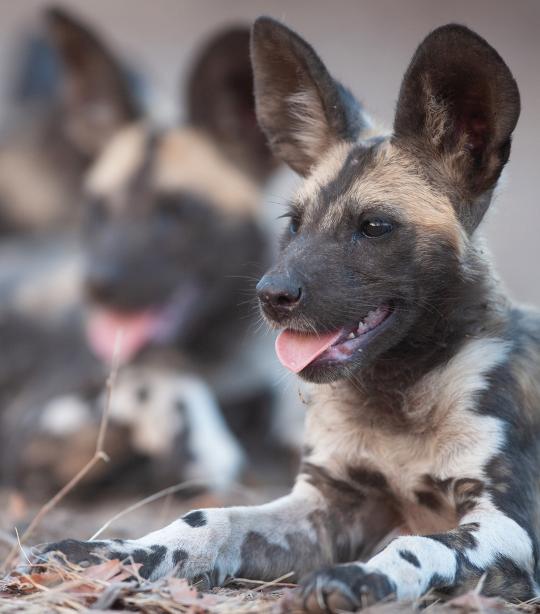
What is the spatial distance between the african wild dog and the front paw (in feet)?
1.18

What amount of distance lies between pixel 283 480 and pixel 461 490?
2.09 metres

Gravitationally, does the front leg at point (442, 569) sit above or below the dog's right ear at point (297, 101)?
below

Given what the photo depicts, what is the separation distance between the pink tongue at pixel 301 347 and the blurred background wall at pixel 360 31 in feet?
23.3

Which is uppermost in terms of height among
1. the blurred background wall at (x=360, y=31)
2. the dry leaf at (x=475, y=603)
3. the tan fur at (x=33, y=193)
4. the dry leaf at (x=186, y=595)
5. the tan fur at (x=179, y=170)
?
the blurred background wall at (x=360, y=31)

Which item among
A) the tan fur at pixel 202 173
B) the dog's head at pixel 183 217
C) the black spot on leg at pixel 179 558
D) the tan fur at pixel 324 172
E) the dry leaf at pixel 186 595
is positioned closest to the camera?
the dry leaf at pixel 186 595

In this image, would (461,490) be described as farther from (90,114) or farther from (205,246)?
(90,114)

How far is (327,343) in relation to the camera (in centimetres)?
260

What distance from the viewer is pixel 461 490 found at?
256 cm

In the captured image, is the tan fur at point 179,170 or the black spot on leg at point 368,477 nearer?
the black spot on leg at point 368,477

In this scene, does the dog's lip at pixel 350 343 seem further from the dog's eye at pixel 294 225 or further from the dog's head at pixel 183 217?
the dog's head at pixel 183 217

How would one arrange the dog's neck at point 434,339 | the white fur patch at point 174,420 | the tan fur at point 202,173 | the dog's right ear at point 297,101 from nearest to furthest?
the dog's neck at point 434,339 < the dog's right ear at point 297,101 < the white fur patch at point 174,420 < the tan fur at point 202,173

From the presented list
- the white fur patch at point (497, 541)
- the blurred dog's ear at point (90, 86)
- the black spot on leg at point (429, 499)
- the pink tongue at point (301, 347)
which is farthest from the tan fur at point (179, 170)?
Result: the white fur patch at point (497, 541)

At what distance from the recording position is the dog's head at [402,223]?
8.45 ft

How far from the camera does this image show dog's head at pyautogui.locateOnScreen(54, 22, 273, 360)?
4504 millimetres
